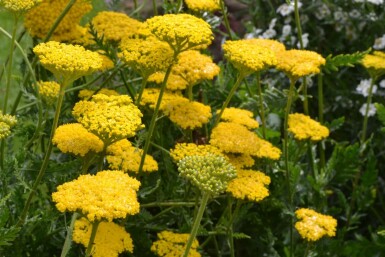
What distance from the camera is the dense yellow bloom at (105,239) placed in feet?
6.47

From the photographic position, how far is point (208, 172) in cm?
185

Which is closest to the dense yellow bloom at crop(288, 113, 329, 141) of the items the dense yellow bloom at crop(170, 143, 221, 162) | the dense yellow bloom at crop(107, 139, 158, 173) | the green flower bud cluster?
the dense yellow bloom at crop(170, 143, 221, 162)

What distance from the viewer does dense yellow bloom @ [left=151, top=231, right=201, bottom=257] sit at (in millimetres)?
2217

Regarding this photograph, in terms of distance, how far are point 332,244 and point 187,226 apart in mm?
678

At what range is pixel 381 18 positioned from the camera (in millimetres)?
3906

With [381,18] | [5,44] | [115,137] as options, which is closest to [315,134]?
[115,137]

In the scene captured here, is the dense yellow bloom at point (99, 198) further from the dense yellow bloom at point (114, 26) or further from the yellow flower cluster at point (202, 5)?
the yellow flower cluster at point (202, 5)

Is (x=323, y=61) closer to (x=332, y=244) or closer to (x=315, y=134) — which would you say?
(x=315, y=134)

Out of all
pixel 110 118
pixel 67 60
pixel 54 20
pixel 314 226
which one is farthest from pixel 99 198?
pixel 54 20

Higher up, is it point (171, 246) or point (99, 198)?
point (99, 198)

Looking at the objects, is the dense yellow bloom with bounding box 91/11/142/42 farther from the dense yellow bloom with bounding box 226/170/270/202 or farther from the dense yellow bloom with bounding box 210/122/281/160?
the dense yellow bloom with bounding box 226/170/270/202

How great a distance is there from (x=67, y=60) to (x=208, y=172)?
47cm

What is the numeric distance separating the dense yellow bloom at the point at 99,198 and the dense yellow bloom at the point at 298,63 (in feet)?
2.75

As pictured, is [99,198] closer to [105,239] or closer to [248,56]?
[105,239]
